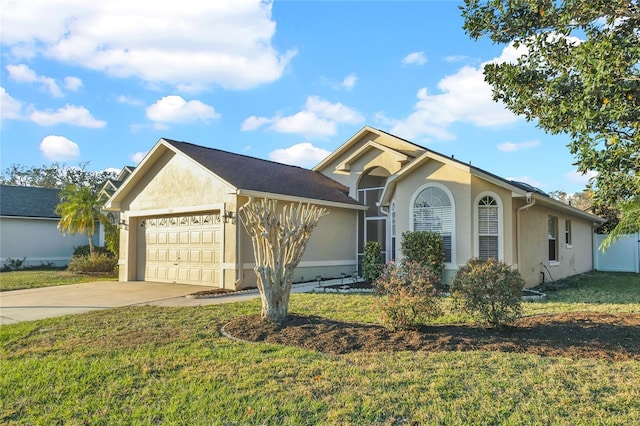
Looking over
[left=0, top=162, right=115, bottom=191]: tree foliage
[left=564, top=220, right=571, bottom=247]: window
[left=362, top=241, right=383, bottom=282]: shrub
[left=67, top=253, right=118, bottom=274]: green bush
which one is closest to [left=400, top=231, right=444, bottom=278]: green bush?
[left=362, top=241, right=383, bottom=282]: shrub

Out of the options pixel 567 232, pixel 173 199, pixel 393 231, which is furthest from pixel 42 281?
pixel 567 232

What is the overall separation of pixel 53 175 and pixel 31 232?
34.9 meters

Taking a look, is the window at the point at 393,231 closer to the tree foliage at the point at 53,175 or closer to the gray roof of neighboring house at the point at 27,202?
the gray roof of neighboring house at the point at 27,202

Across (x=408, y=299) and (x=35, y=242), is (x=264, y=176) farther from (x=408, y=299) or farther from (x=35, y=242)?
(x=35, y=242)

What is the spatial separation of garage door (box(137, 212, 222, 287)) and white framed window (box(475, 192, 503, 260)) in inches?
331

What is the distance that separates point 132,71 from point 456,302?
12.0 m

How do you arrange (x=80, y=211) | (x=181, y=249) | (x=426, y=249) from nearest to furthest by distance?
(x=426, y=249) < (x=181, y=249) < (x=80, y=211)

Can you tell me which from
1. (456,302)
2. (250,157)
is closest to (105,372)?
(456,302)

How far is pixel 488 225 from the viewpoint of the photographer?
1311cm

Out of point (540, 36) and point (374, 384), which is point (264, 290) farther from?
point (540, 36)

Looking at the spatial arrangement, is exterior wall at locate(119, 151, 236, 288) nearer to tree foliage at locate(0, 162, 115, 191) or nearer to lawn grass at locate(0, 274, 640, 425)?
lawn grass at locate(0, 274, 640, 425)

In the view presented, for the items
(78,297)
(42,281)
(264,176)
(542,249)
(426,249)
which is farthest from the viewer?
(42,281)

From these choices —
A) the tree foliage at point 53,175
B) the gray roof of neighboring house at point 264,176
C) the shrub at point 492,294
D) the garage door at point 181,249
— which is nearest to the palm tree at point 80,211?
the garage door at point 181,249

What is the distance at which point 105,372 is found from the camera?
17.4ft
